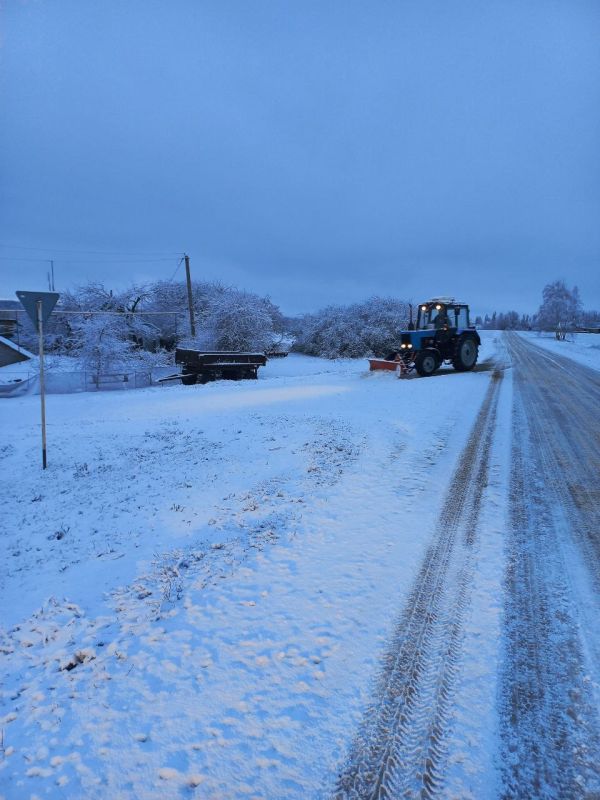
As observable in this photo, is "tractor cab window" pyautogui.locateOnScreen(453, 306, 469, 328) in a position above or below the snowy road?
above

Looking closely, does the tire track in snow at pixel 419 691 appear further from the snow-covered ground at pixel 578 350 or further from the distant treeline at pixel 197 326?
the distant treeline at pixel 197 326

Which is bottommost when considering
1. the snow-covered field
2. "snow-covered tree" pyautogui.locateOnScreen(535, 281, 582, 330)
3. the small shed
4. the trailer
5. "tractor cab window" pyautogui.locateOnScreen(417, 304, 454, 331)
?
the snow-covered field

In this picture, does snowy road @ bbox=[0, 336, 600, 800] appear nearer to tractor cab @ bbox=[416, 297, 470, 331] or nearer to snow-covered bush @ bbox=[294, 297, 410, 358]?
tractor cab @ bbox=[416, 297, 470, 331]

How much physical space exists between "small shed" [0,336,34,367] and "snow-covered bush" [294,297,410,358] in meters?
22.8

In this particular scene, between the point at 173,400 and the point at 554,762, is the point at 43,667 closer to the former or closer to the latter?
the point at 554,762

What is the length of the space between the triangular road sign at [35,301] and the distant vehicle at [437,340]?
12.1 metres

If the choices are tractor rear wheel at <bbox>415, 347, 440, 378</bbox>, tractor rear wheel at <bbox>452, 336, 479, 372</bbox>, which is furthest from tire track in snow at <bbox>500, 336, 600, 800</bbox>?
tractor rear wheel at <bbox>452, 336, 479, 372</bbox>

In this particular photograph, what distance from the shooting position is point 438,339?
53.6ft

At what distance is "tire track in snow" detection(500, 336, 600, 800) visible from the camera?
195 cm

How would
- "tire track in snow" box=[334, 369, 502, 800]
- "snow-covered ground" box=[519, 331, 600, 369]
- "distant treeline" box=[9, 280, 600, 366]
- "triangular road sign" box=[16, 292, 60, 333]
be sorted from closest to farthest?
"tire track in snow" box=[334, 369, 502, 800] → "triangular road sign" box=[16, 292, 60, 333] → "snow-covered ground" box=[519, 331, 600, 369] → "distant treeline" box=[9, 280, 600, 366]

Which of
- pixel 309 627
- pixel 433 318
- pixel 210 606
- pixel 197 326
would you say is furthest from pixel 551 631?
pixel 197 326

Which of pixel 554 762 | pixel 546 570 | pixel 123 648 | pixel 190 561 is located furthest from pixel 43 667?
pixel 546 570

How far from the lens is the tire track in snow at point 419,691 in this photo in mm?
1910

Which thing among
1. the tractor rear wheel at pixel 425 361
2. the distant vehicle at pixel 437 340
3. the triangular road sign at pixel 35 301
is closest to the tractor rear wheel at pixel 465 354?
the distant vehicle at pixel 437 340
